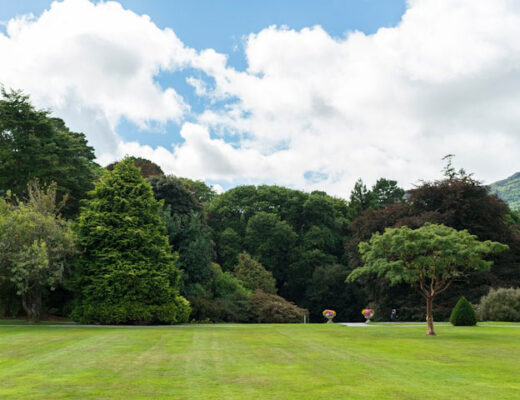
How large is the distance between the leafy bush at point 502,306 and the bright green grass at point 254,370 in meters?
17.0

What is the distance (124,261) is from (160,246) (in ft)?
9.47

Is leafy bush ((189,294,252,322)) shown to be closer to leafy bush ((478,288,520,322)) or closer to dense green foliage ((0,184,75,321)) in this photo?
dense green foliage ((0,184,75,321))

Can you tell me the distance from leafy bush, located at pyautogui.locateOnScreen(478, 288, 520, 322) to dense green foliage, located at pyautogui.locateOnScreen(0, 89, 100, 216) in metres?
32.7

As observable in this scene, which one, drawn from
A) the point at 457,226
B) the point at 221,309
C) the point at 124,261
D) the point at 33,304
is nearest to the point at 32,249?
the point at 33,304

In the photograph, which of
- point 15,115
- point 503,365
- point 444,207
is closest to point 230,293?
point 444,207

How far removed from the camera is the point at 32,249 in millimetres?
29734

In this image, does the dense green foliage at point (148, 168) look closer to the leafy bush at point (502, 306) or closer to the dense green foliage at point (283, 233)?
the dense green foliage at point (283, 233)

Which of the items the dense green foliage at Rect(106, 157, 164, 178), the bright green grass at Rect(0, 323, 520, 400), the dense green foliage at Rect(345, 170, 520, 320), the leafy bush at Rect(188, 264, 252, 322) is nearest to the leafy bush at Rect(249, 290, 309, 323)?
the leafy bush at Rect(188, 264, 252, 322)

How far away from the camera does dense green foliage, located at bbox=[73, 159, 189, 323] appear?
1292 inches

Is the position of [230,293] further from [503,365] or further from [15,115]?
[503,365]

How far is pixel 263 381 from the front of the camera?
10.6 meters

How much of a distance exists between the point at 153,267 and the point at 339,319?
3286cm

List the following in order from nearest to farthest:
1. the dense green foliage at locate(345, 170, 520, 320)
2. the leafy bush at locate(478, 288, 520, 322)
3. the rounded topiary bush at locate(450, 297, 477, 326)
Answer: the rounded topiary bush at locate(450, 297, 477, 326)
the leafy bush at locate(478, 288, 520, 322)
the dense green foliage at locate(345, 170, 520, 320)

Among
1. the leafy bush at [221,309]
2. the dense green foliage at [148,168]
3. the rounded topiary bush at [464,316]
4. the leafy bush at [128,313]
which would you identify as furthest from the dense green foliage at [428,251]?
the dense green foliage at [148,168]
